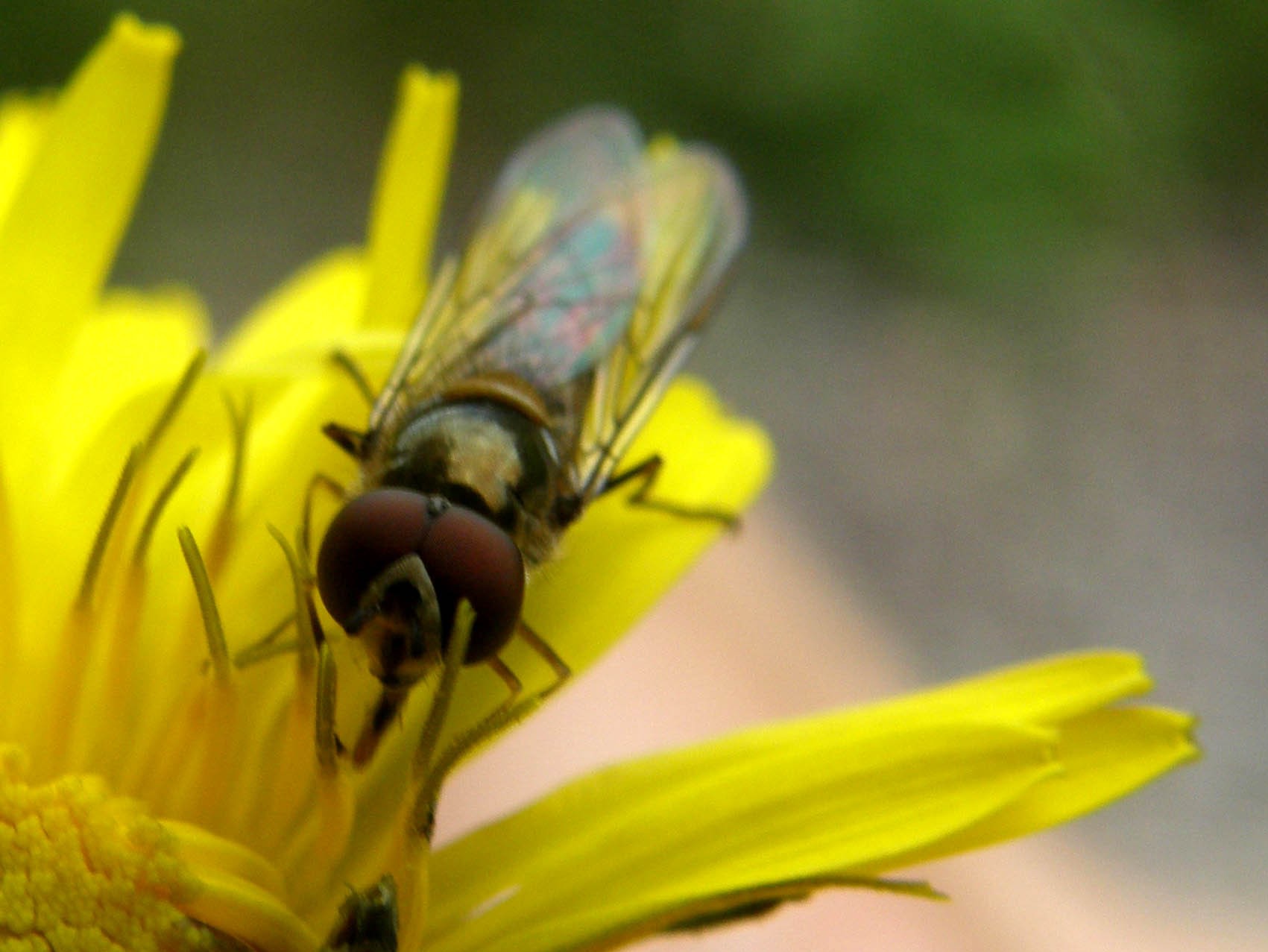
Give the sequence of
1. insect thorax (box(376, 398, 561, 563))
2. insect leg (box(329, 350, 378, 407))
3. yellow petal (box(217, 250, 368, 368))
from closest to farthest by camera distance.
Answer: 1. insect thorax (box(376, 398, 561, 563))
2. insect leg (box(329, 350, 378, 407))
3. yellow petal (box(217, 250, 368, 368))

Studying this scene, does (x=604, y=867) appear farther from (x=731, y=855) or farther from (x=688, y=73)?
(x=688, y=73)

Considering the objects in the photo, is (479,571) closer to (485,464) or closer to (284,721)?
(485,464)

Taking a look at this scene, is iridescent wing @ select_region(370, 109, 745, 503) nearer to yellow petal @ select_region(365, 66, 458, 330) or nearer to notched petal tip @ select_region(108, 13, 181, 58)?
yellow petal @ select_region(365, 66, 458, 330)

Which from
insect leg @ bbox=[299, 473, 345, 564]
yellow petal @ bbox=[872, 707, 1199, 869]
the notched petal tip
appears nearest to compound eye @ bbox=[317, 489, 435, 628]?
insect leg @ bbox=[299, 473, 345, 564]

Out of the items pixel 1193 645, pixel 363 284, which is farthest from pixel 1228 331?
pixel 363 284

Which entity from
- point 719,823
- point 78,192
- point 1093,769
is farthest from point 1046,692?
point 78,192

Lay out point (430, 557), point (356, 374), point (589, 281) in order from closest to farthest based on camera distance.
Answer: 1. point (430, 557)
2. point (356, 374)
3. point (589, 281)
